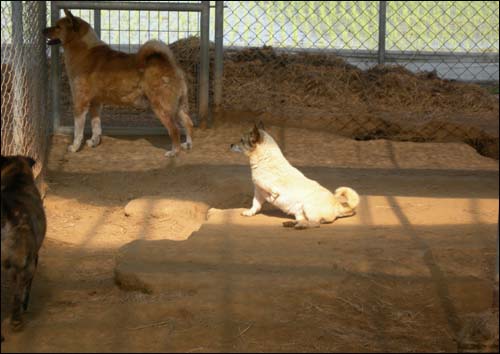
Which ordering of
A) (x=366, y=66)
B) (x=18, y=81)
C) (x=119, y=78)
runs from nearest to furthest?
(x=18, y=81) → (x=119, y=78) → (x=366, y=66)

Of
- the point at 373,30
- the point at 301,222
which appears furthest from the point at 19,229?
the point at 373,30

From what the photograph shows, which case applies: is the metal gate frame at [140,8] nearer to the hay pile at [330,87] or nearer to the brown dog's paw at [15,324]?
the hay pile at [330,87]

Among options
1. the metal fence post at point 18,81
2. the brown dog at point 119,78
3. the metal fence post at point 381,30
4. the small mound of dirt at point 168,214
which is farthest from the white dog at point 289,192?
the metal fence post at point 381,30

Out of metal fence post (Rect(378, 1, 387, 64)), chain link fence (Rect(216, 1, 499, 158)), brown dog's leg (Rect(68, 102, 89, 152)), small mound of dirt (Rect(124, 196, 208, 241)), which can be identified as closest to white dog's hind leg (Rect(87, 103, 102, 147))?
brown dog's leg (Rect(68, 102, 89, 152))

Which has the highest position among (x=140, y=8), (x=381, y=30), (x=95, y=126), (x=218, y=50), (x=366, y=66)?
(x=140, y=8)

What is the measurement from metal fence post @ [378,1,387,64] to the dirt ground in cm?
481

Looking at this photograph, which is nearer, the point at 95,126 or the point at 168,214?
the point at 168,214

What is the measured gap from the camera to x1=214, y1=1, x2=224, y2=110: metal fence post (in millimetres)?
9891

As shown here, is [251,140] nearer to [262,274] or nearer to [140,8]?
[262,274]

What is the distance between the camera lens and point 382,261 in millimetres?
5082

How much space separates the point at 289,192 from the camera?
625cm

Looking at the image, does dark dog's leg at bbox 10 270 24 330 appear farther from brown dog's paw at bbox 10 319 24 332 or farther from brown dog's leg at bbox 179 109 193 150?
brown dog's leg at bbox 179 109 193 150

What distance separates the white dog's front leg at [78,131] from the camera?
30.7 feet

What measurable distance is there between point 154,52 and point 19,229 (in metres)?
5.24
